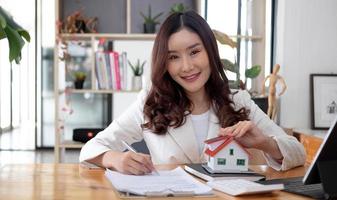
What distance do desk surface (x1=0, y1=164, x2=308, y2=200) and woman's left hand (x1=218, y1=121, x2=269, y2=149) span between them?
10 centimetres

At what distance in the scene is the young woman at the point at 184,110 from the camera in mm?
1828

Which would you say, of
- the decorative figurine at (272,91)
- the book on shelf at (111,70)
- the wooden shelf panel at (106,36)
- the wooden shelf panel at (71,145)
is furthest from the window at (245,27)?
the wooden shelf panel at (71,145)

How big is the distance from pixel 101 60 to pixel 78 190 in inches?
112

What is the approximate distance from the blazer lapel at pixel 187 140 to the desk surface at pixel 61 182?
22cm

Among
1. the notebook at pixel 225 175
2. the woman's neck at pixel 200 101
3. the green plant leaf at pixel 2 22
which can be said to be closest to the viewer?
the notebook at pixel 225 175

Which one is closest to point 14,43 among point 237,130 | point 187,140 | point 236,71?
point 187,140

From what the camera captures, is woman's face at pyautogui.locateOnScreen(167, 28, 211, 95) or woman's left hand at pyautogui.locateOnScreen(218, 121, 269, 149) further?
woman's face at pyautogui.locateOnScreen(167, 28, 211, 95)

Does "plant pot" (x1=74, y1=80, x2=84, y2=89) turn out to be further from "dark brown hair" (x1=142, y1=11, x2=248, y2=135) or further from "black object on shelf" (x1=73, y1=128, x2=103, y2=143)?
"dark brown hair" (x1=142, y1=11, x2=248, y2=135)

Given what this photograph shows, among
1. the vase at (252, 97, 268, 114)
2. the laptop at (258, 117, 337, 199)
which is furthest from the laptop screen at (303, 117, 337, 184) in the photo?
the vase at (252, 97, 268, 114)

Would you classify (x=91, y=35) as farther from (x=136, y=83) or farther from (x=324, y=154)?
(x=324, y=154)

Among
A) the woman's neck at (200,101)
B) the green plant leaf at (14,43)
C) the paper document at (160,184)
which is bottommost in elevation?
the paper document at (160,184)

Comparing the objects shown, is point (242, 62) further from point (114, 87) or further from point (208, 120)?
point (208, 120)

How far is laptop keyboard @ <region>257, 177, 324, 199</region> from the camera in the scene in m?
Result: 1.26

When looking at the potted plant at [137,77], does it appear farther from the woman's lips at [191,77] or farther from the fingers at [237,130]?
the fingers at [237,130]
